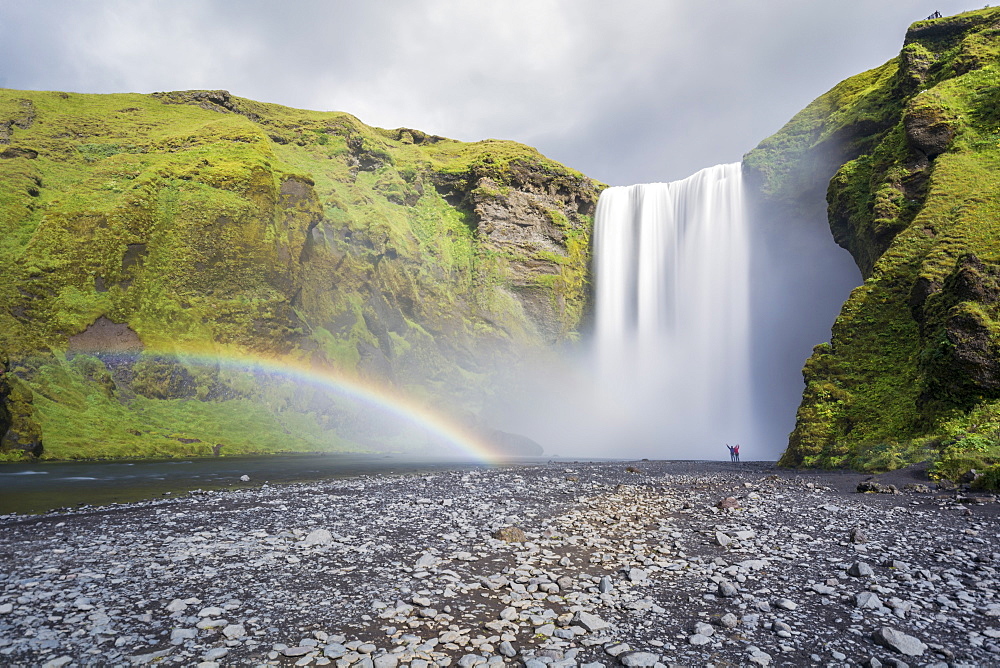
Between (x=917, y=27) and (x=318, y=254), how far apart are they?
67535 millimetres

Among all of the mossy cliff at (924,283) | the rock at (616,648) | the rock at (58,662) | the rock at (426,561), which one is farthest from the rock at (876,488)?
the rock at (58,662)

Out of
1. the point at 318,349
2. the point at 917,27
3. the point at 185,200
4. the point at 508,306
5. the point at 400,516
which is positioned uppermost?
the point at 917,27

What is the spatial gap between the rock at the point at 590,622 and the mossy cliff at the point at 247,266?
39.7 metres

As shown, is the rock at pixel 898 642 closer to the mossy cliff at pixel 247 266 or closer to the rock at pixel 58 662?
the rock at pixel 58 662

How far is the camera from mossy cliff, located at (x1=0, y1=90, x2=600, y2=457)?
138 ft

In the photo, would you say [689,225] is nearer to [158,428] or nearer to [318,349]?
[318,349]

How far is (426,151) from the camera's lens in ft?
329

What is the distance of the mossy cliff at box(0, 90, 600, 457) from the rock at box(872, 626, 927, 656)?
42826mm

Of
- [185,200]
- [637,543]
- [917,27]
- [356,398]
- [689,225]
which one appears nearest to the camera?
[637,543]

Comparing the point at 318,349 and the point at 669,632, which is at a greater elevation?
the point at 318,349

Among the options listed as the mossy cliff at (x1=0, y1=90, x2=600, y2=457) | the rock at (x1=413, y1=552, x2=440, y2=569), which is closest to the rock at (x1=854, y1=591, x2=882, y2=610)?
the rock at (x1=413, y1=552, x2=440, y2=569)

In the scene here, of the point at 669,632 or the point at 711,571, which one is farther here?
the point at 711,571

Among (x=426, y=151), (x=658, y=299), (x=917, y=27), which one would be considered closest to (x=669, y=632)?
(x=917, y=27)

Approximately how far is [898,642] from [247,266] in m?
60.1
